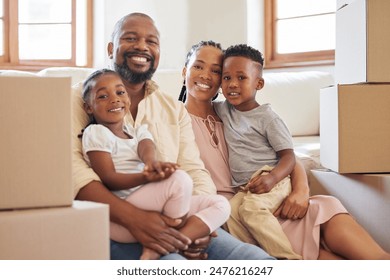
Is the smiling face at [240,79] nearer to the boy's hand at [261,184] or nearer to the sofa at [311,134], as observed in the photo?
the boy's hand at [261,184]

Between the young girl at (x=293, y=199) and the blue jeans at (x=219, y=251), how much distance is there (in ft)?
0.58

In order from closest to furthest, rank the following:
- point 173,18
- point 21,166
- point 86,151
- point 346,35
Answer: point 21,166 < point 86,151 < point 346,35 < point 173,18

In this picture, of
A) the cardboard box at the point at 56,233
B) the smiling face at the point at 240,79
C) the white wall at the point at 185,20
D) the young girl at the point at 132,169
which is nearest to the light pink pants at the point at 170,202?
the young girl at the point at 132,169

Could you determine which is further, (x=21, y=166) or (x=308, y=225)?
(x=308, y=225)

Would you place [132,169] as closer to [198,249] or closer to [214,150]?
[198,249]

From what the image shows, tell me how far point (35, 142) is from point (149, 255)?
248 millimetres

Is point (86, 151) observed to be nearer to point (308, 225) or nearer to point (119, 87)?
point (119, 87)

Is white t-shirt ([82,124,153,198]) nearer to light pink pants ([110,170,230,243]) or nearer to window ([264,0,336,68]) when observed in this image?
light pink pants ([110,170,230,243])

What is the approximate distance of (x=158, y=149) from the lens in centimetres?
100

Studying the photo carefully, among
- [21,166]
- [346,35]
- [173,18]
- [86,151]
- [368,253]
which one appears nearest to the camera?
[21,166]

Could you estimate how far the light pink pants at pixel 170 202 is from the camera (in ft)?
2.88

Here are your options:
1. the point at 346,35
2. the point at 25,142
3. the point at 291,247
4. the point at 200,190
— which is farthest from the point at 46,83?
the point at 346,35

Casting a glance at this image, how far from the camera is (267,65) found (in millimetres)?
2945

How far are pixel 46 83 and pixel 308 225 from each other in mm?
600
